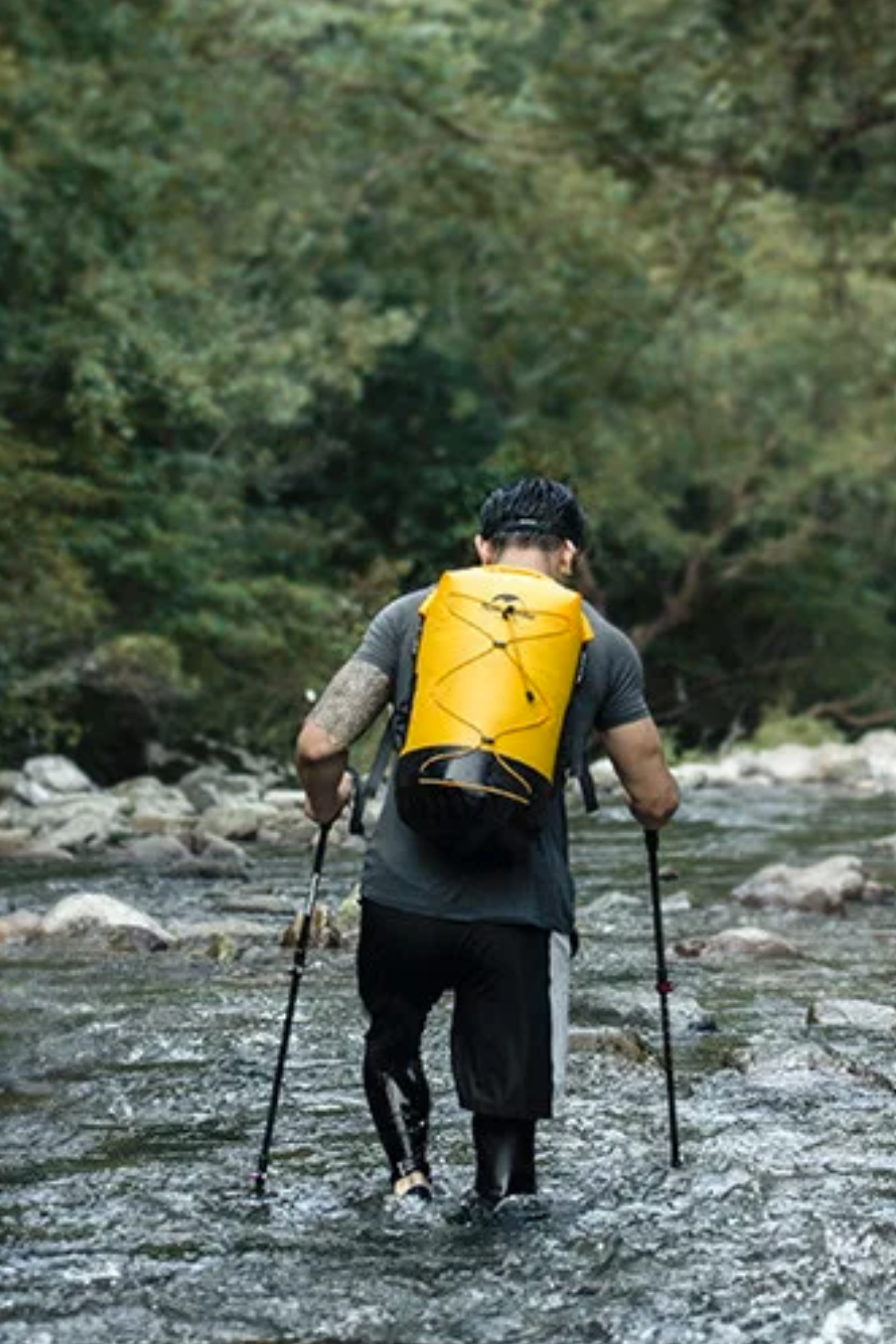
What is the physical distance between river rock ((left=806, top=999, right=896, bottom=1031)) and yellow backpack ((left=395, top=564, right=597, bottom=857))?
3791 millimetres

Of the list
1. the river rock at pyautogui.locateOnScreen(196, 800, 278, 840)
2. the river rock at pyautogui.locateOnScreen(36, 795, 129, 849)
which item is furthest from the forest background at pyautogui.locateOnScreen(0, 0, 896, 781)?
the river rock at pyautogui.locateOnScreen(196, 800, 278, 840)

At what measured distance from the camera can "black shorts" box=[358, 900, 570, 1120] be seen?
5.54 meters

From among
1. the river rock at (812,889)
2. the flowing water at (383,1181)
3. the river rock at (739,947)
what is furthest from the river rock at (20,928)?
the river rock at (812,889)

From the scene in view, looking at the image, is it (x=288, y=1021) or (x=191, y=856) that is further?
(x=191, y=856)

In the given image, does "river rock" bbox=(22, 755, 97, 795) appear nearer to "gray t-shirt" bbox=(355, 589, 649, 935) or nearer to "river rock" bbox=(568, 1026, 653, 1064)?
"river rock" bbox=(568, 1026, 653, 1064)

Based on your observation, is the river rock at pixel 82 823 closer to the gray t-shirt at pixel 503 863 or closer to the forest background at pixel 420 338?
the forest background at pixel 420 338

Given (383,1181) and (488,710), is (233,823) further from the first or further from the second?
(488,710)

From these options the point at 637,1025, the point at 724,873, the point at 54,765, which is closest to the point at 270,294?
the point at 54,765

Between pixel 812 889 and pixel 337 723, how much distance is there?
26.9 ft

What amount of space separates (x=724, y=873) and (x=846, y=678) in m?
26.4

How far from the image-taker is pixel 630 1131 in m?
6.92

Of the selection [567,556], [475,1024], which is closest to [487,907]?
[475,1024]

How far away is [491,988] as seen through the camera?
5.56 meters

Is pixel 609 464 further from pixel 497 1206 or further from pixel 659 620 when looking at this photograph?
pixel 497 1206
